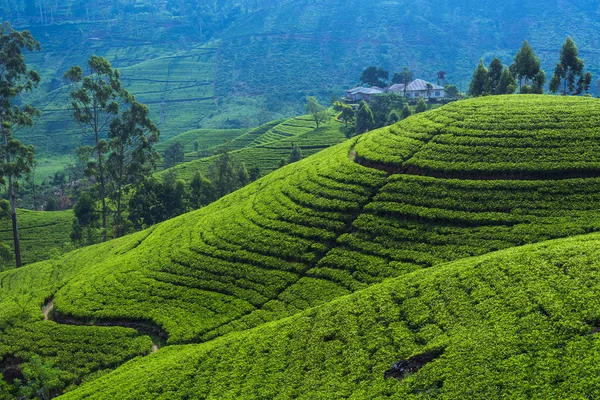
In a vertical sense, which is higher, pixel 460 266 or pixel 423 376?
pixel 460 266

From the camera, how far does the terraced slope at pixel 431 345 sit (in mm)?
16562

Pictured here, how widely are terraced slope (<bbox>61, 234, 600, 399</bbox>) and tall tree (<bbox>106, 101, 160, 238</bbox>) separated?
36118mm

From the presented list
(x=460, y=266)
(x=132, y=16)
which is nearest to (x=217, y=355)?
(x=460, y=266)

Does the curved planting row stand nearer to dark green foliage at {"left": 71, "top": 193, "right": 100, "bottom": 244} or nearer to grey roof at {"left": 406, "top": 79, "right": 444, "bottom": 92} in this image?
dark green foliage at {"left": 71, "top": 193, "right": 100, "bottom": 244}

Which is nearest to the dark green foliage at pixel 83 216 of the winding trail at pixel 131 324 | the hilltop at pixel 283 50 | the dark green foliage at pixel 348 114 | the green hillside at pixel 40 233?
the green hillside at pixel 40 233

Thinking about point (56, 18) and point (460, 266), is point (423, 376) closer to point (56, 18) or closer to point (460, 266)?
point (460, 266)

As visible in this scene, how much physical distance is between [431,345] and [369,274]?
28.7ft

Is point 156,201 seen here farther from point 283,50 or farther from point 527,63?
point 283,50

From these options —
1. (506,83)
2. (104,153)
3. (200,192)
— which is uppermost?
(506,83)

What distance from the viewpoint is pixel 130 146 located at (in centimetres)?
5975

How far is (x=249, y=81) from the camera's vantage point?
15975cm

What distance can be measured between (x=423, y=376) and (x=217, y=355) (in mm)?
8868

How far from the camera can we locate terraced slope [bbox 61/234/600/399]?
16562 mm

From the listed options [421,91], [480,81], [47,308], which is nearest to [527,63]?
[480,81]
